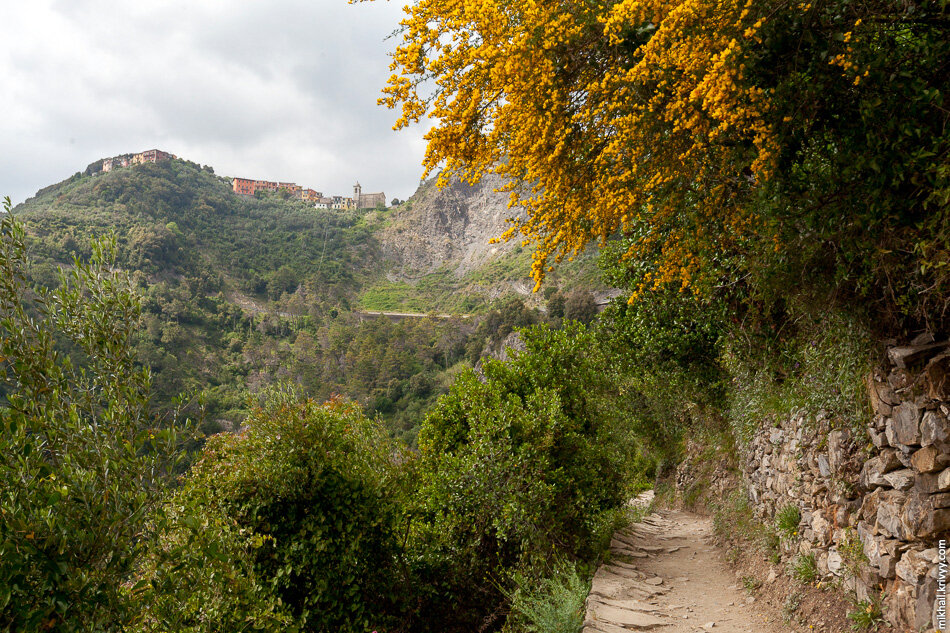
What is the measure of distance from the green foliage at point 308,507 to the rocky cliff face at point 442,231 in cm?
9750

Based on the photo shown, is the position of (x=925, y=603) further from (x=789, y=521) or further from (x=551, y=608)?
(x=551, y=608)

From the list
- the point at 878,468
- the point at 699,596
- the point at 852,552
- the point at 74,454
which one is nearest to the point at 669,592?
the point at 699,596

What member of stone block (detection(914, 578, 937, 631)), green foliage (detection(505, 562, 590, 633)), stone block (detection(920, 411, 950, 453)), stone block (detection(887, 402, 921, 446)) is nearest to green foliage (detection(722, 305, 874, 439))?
stone block (detection(887, 402, 921, 446))

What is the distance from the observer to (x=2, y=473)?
2.59 m

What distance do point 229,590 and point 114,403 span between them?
241 cm

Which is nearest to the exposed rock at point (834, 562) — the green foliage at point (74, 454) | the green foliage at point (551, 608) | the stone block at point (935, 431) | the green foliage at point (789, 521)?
the green foliage at point (789, 521)

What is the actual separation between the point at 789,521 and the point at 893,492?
2.19 metres

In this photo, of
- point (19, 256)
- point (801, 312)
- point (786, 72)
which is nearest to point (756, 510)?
point (801, 312)

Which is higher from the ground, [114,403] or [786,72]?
[786,72]

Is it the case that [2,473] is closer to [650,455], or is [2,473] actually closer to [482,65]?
[482,65]

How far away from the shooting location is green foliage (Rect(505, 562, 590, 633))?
15.9 ft

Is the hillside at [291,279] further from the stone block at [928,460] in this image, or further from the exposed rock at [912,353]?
the stone block at [928,460]

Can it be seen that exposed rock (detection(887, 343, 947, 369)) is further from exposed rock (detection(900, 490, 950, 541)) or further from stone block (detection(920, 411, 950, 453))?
exposed rock (detection(900, 490, 950, 541))

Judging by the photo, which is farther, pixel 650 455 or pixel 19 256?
pixel 650 455
